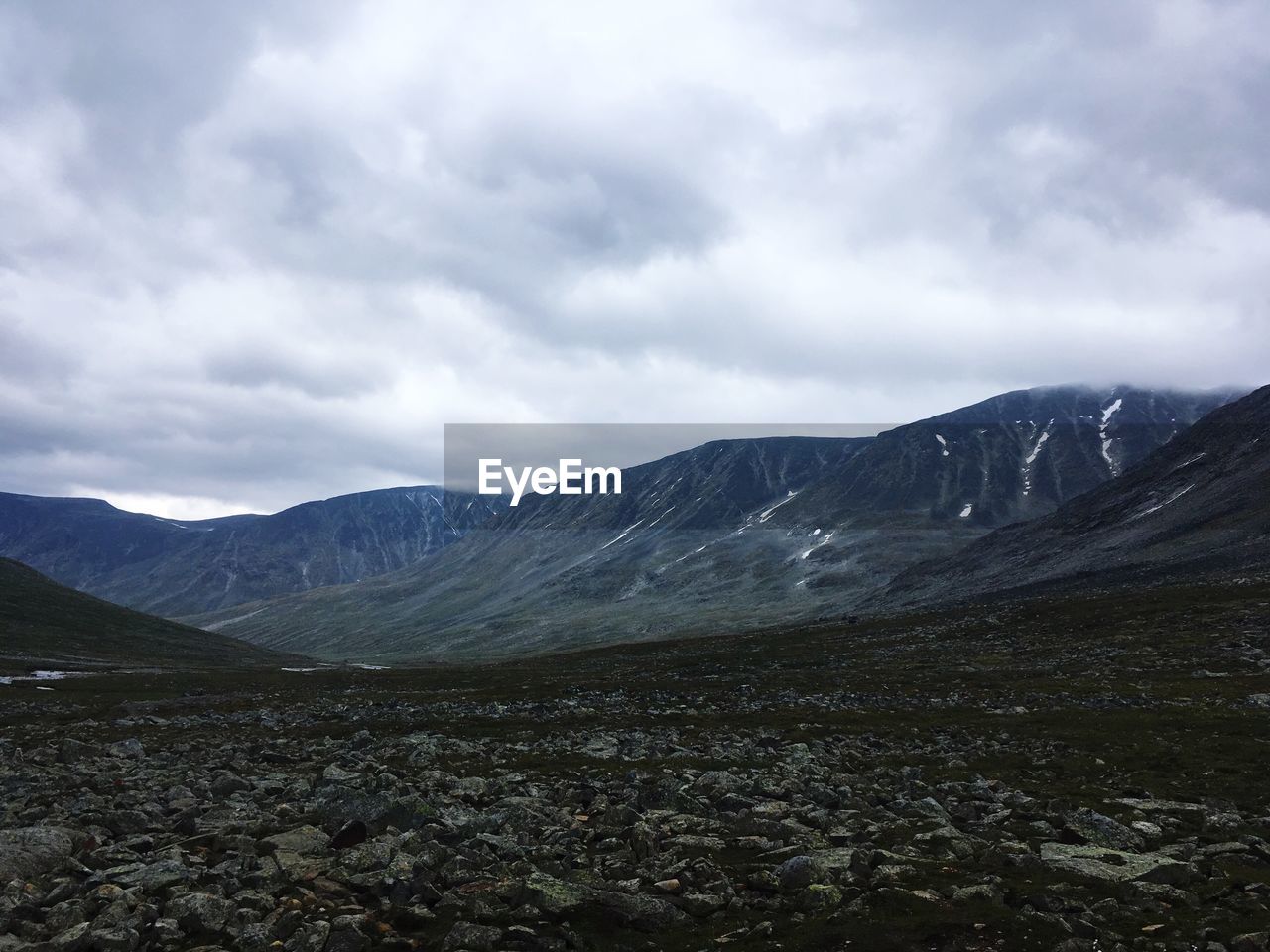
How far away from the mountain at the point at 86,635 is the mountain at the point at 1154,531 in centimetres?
14623

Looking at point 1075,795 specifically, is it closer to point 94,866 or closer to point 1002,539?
point 94,866

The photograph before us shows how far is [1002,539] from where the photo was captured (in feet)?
563

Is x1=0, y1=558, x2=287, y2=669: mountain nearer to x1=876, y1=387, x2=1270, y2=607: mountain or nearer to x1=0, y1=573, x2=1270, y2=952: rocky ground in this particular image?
x1=0, y1=573, x2=1270, y2=952: rocky ground

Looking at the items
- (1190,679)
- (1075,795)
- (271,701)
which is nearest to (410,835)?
(1075,795)

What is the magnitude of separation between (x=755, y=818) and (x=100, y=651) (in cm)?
16593

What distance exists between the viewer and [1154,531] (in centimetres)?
12850

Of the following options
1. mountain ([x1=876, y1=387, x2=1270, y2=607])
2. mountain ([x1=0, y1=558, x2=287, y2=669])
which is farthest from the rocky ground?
mountain ([x1=0, y1=558, x2=287, y2=669])

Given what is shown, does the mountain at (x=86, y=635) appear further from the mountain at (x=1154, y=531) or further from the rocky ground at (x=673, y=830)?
the mountain at (x=1154, y=531)

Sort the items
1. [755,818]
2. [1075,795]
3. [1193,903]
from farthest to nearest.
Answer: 1. [1075,795]
2. [755,818]
3. [1193,903]

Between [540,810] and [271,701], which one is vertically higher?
[540,810]

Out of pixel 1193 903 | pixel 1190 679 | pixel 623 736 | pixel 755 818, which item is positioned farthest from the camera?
pixel 1190 679

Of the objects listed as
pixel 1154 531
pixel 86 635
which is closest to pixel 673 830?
pixel 1154 531

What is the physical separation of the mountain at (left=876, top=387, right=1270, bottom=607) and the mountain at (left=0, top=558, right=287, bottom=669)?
14623cm

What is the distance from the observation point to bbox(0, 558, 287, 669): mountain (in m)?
134
